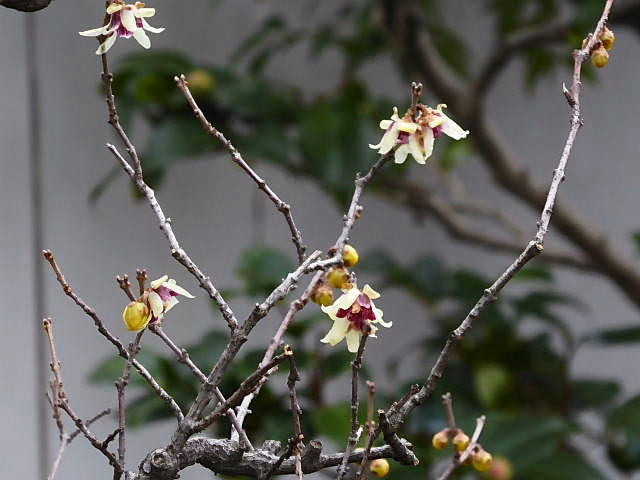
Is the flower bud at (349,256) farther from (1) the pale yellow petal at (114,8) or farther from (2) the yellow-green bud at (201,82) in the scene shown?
(2) the yellow-green bud at (201,82)

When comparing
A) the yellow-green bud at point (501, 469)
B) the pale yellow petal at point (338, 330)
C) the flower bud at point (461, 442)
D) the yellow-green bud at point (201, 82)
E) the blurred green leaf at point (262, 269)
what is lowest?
the flower bud at point (461, 442)

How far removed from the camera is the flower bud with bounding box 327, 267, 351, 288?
1.06ft

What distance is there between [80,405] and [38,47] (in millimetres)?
→ 500

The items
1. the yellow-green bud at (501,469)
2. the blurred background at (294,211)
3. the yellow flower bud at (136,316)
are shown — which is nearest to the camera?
the yellow flower bud at (136,316)

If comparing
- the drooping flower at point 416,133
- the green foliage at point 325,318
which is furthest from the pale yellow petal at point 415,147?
the green foliage at point 325,318

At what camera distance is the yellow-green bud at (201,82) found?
987 millimetres

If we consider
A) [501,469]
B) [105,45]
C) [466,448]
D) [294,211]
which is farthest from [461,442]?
[294,211]

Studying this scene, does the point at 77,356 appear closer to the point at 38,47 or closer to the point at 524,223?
the point at 38,47

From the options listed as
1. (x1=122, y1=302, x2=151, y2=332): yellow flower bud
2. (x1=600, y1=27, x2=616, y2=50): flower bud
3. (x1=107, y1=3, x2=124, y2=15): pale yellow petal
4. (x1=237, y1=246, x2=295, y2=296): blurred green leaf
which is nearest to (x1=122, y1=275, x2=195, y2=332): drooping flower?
(x1=122, y1=302, x2=151, y2=332): yellow flower bud

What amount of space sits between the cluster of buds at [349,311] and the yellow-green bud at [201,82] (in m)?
0.70

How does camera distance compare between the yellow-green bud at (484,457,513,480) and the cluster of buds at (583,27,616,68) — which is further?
the yellow-green bud at (484,457,513,480)

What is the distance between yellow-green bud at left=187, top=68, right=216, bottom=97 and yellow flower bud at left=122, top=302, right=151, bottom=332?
0.71m

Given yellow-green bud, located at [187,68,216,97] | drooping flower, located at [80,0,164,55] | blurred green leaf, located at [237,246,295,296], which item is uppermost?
yellow-green bud, located at [187,68,216,97]

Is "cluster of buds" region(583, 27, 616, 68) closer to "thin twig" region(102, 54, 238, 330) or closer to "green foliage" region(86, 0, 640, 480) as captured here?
"thin twig" region(102, 54, 238, 330)
